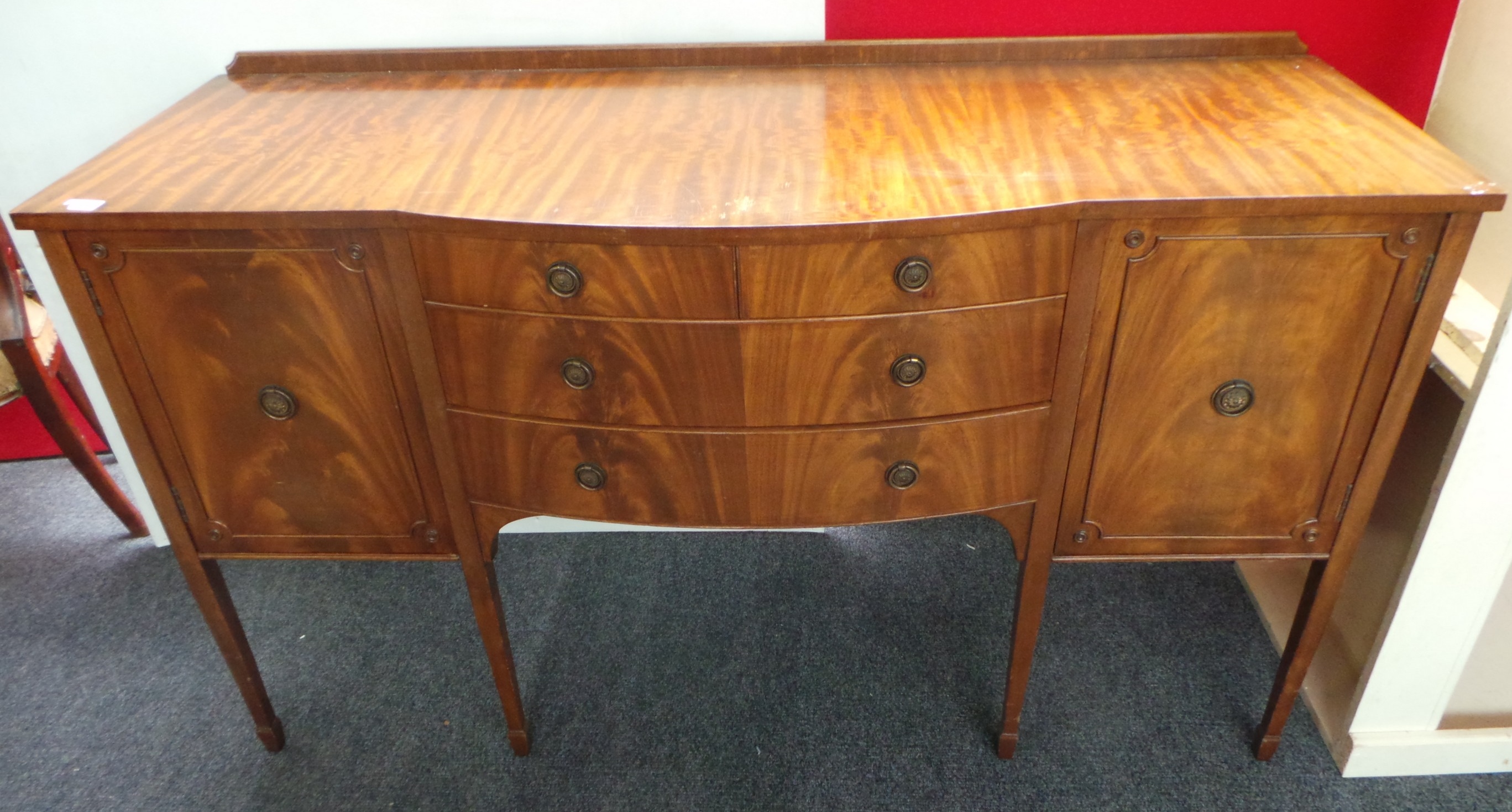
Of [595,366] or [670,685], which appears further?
[670,685]

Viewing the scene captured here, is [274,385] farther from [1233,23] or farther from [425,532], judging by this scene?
[1233,23]

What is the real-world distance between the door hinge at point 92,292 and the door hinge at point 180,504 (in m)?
0.24

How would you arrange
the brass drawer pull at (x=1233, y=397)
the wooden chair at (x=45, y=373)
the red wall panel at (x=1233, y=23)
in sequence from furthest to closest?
the wooden chair at (x=45, y=373), the red wall panel at (x=1233, y=23), the brass drawer pull at (x=1233, y=397)

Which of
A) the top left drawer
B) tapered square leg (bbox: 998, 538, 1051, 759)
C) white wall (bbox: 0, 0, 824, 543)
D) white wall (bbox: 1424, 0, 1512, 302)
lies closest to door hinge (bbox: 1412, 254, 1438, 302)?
white wall (bbox: 1424, 0, 1512, 302)

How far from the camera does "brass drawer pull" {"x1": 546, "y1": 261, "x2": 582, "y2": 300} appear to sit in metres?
0.99

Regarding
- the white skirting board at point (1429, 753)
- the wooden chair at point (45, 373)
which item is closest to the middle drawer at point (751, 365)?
the white skirting board at point (1429, 753)

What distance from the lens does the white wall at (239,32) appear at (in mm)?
1396

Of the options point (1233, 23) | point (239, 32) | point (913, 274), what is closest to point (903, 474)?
point (913, 274)

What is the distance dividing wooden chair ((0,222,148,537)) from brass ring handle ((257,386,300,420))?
0.72 m

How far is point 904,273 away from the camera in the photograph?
3.23ft

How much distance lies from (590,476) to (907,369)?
377 millimetres

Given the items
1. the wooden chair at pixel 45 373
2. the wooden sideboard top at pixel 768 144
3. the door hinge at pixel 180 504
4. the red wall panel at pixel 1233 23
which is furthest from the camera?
the wooden chair at pixel 45 373

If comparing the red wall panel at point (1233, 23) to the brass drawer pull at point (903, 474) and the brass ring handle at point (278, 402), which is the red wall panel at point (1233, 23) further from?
the brass ring handle at point (278, 402)

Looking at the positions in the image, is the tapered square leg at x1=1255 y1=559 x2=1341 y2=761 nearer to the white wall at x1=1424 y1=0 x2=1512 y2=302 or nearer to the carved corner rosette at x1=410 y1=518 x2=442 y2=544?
the white wall at x1=1424 y1=0 x2=1512 y2=302
